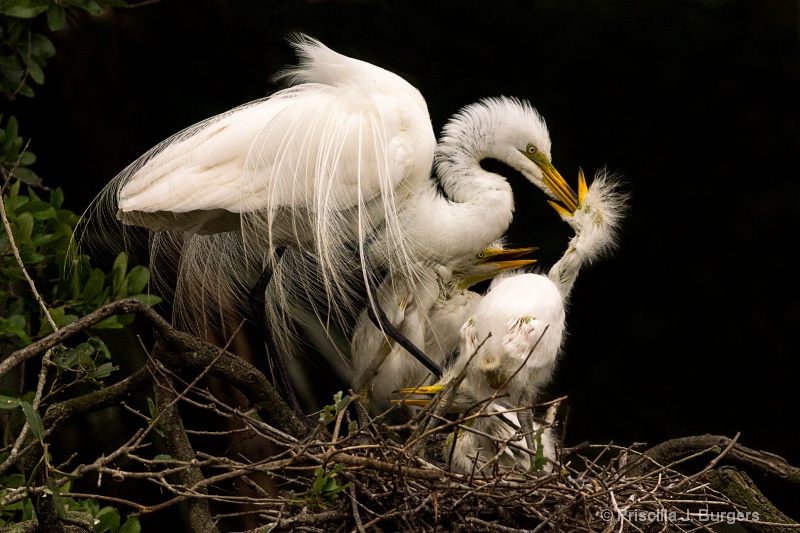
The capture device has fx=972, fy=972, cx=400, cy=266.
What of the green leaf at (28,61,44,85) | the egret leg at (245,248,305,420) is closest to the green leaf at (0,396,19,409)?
the egret leg at (245,248,305,420)

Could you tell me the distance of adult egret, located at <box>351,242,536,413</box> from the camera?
251 cm

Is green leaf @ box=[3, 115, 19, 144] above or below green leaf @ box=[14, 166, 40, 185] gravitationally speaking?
above

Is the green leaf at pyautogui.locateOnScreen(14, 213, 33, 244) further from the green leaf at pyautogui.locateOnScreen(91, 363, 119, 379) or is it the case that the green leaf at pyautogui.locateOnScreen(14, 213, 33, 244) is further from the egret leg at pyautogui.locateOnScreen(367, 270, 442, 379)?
the egret leg at pyautogui.locateOnScreen(367, 270, 442, 379)

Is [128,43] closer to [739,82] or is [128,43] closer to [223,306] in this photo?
[223,306]

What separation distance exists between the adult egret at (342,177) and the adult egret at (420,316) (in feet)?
0.25

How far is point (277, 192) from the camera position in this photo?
217 cm

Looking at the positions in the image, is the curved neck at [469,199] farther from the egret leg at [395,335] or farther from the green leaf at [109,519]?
the green leaf at [109,519]

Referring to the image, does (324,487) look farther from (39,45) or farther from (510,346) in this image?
(39,45)

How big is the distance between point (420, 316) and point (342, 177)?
1.57ft

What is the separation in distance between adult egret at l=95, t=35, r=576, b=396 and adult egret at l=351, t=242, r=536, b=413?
3.0 inches

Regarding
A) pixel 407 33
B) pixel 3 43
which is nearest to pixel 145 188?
pixel 3 43

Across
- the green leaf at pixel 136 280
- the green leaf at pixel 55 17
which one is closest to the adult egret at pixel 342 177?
the green leaf at pixel 136 280

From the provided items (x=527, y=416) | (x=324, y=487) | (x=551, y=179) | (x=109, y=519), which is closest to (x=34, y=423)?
(x=324, y=487)

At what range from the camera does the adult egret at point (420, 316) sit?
2.51 m
